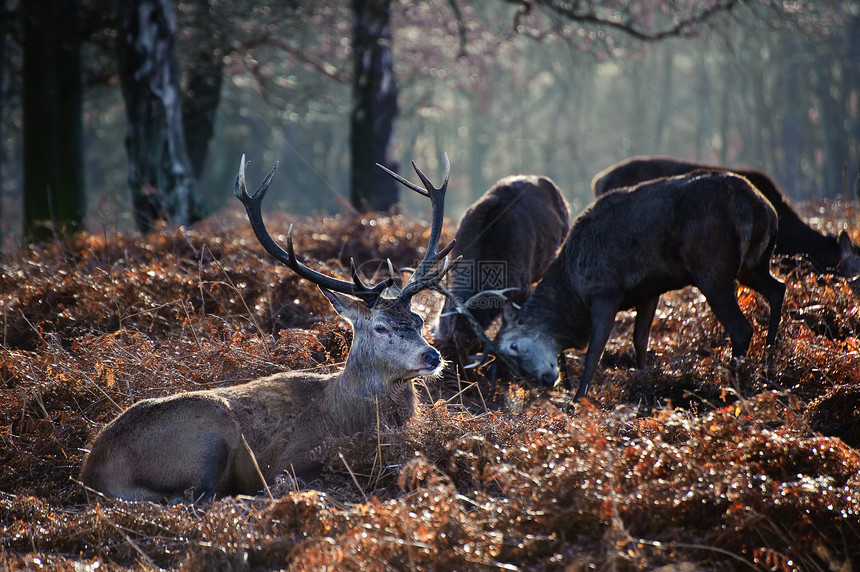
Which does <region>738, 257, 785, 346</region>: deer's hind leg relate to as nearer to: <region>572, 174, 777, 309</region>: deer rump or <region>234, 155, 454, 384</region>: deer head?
<region>572, 174, 777, 309</region>: deer rump

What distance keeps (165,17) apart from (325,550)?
10.6 m

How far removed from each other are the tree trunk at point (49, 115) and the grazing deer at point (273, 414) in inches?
350

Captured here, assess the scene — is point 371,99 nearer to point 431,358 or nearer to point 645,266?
point 645,266

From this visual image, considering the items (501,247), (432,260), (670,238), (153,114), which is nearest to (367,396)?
(432,260)

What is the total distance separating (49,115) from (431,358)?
35.3 ft

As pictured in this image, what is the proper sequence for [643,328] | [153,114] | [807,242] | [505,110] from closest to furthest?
[643,328], [807,242], [153,114], [505,110]

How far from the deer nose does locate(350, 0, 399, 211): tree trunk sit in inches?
304

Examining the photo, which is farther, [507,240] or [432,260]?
[507,240]

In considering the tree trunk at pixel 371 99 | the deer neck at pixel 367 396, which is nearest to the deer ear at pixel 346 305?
the deer neck at pixel 367 396

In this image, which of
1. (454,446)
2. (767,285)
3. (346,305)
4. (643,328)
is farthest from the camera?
(643,328)

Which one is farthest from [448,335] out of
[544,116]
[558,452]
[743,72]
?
[544,116]

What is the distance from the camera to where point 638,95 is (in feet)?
167

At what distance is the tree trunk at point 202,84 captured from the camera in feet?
49.5

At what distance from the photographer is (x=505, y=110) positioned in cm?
5375
